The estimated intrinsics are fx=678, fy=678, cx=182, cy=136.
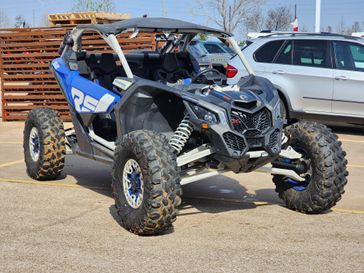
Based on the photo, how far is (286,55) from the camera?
1258 cm

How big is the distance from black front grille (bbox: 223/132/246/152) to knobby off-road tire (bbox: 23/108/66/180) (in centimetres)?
270

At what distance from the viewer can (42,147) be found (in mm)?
7906

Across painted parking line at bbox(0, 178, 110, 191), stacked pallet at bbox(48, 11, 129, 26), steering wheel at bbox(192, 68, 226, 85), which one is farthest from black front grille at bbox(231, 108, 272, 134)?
stacked pallet at bbox(48, 11, 129, 26)

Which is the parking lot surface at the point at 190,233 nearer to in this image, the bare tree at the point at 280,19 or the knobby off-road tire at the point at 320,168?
the knobby off-road tire at the point at 320,168

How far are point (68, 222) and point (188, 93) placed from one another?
5.36 feet

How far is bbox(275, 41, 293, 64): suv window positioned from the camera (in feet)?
41.2

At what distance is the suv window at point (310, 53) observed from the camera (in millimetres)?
12273

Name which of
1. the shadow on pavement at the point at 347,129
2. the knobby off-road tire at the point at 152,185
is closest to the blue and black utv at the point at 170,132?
the knobby off-road tire at the point at 152,185

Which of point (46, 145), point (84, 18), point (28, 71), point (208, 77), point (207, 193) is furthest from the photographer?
point (28, 71)

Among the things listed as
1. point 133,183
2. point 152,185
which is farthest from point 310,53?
point 152,185

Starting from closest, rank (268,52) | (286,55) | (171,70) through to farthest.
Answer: (171,70)
(286,55)
(268,52)

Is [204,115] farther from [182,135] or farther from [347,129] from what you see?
[347,129]

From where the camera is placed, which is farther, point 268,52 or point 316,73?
point 268,52

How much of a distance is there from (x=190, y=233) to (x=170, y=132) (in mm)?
1392
